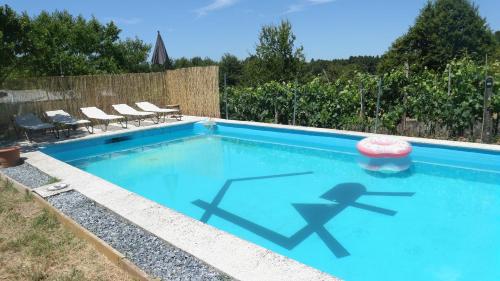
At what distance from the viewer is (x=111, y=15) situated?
71.2 feet

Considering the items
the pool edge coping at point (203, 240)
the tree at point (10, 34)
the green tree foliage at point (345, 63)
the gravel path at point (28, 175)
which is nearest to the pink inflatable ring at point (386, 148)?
the pool edge coping at point (203, 240)

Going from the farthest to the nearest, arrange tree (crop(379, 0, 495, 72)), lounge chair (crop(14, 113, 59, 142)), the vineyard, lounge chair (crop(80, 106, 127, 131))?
tree (crop(379, 0, 495, 72)), lounge chair (crop(80, 106, 127, 131)), lounge chair (crop(14, 113, 59, 142)), the vineyard

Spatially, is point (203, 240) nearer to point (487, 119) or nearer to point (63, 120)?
point (487, 119)

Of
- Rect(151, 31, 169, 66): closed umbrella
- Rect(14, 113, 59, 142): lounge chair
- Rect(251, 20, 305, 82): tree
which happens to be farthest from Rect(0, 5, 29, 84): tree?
Rect(251, 20, 305, 82): tree

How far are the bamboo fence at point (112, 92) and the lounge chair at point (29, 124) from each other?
28.3 inches

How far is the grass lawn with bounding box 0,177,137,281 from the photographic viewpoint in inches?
125

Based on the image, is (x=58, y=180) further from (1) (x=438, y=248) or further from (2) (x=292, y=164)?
(1) (x=438, y=248)

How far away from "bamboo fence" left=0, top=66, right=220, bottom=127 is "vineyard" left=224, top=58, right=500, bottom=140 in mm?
2002

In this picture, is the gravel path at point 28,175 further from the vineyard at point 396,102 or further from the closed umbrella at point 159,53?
the closed umbrella at point 159,53

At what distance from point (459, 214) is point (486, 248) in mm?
1017

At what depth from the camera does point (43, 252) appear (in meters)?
3.55

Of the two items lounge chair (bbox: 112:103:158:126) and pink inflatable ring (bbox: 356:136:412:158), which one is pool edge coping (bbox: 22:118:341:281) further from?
lounge chair (bbox: 112:103:158:126)

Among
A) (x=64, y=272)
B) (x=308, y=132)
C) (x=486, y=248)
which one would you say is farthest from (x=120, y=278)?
(x=308, y=132)

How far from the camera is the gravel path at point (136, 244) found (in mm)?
3010
